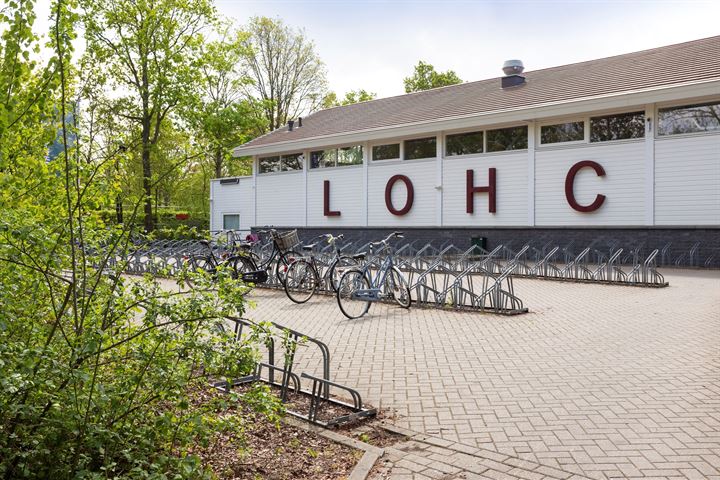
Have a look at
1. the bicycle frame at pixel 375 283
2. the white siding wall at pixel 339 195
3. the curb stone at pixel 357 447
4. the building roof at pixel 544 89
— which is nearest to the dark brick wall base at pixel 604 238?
the white siding wall at pixel 339 195

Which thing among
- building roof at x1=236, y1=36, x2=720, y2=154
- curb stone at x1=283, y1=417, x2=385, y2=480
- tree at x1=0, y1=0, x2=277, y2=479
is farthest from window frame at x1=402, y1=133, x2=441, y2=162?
tree at x1=0, y1=0, x2=277, y2=479

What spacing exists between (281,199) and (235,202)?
3.46m

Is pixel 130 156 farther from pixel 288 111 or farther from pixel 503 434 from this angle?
pixel 288 111

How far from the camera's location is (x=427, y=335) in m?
7.73

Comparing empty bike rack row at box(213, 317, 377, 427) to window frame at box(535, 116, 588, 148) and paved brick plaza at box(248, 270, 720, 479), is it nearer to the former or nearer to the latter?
paved brick plaza at box(248, 270, 720, 479)

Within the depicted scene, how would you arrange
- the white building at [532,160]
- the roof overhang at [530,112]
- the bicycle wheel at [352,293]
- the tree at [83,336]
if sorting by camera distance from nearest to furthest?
1. the tree at [83,336]
2. the bicycle wheel at [352,293]
3. the roof overhang at [530,112]
4. the white building at [532,160]

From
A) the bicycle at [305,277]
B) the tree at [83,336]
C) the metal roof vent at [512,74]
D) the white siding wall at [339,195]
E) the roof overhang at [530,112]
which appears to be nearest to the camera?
the tree at [83,336]

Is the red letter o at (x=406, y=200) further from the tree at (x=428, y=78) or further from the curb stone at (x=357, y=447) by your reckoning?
the tree at (x=428, y=78)

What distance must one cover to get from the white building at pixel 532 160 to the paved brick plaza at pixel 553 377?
795cm

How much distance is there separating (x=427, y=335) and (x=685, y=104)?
13134 millimetres

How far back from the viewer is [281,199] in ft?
90.9

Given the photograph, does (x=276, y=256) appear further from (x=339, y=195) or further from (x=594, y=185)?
(x=339, y=195)

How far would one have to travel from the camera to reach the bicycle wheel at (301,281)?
35.7 ft

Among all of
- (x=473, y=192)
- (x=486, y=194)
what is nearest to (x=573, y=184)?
(x=486, y=194)
